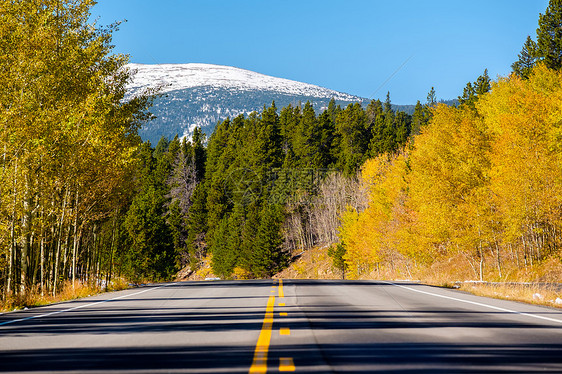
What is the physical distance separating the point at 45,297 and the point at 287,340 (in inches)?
566

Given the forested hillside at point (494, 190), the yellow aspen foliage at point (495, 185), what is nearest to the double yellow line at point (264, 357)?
the forested hillside at point (494, 190)

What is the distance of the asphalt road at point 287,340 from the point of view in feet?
20.3

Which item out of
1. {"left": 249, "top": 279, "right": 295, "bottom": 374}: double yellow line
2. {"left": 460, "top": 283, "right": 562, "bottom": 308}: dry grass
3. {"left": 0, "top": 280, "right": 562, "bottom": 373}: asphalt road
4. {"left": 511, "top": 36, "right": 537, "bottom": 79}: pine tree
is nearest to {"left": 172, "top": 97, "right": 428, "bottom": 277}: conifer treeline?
{"left": 511, "top": 36, "right": 537, "bottom": 79}: pine tree

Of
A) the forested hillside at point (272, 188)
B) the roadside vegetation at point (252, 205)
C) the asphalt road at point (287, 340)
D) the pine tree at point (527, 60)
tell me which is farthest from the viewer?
the forested hillside at point (272, 188)

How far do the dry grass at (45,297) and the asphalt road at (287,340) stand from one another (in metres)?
2.97

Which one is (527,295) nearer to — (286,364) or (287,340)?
(287,340)

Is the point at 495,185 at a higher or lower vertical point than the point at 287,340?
higher

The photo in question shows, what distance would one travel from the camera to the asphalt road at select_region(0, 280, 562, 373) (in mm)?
6191

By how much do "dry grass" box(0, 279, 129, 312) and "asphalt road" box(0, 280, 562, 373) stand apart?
2965 millimetres

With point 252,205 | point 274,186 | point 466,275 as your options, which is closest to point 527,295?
point 466,275

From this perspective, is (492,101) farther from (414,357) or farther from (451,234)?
(414,357)

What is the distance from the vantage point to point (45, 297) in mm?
19703

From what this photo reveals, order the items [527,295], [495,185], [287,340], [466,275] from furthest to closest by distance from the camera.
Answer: [466,275], [495,185], [527,295], [287,340]

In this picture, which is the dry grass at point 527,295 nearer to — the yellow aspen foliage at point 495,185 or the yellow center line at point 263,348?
the yellow center line at point 263,348
